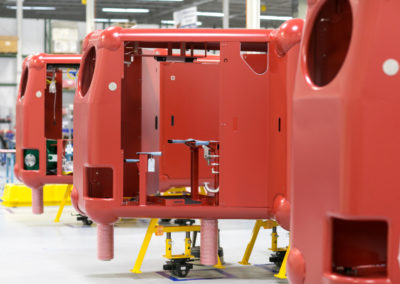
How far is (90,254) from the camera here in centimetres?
821

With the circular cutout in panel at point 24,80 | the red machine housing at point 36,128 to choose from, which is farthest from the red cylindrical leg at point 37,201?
the circular cutout in panel at point 24,80

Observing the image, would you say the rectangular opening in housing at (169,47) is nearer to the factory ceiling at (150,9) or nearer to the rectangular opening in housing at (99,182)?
the rectangular opening in housing at (99,182)

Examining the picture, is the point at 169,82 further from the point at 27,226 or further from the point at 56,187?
the point at 56,187

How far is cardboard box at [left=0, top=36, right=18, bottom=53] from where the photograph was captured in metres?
23.5

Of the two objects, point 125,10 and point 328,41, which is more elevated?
point 125,10

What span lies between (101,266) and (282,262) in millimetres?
1841

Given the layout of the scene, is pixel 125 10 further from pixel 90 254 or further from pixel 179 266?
pixel 179 266

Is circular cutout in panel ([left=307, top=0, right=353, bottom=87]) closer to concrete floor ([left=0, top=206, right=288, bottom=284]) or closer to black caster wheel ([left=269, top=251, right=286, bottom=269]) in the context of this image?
concrete floor ([left=0, top=206, right=288, bottom=284])

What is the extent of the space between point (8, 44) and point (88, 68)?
17.8 meters

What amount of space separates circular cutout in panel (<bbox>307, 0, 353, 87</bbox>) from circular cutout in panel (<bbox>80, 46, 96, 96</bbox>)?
377 cm

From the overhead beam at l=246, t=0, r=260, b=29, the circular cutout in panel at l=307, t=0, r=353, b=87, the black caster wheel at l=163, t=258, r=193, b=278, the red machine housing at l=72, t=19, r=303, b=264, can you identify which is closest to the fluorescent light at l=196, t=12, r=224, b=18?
the overhead beam at l=246, t=0, r=260, b=29

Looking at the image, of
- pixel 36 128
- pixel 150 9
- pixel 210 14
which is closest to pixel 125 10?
pixel 150 9

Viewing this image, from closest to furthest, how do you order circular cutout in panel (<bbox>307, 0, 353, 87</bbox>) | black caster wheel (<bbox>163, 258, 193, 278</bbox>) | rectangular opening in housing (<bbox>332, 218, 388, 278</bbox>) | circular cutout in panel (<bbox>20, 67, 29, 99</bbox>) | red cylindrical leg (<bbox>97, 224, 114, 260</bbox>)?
1. rectangular opening in housing (<bbox>332, 218, 388, 278</bbox>)
2. circular cutout in panel (<bbox>307, 0, 353, 87</bbox>)
3. red cylindrical leg (<bbox>97, 224, 114, 260</bbox>)
4. black caster wheel (<bbox>163, 258, 193, 278</bbox>)
5. circular cutout in panel (<bbox>20, 67, 29, 99</bbox>)

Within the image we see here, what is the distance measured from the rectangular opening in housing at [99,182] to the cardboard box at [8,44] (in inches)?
700
